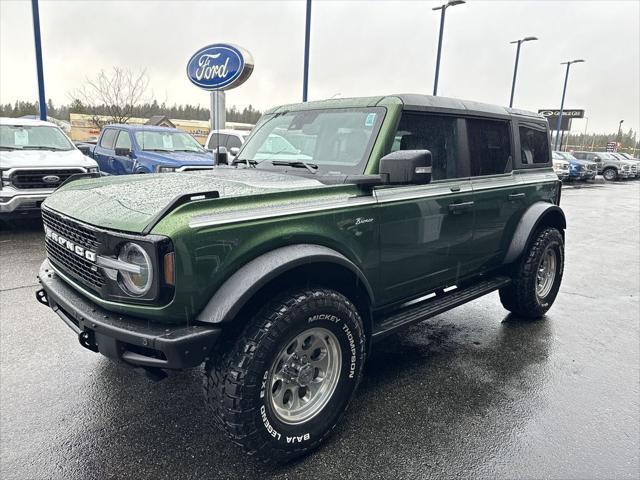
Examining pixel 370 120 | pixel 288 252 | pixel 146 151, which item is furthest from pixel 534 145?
pixel 146 151

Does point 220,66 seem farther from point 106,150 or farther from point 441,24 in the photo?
point 441,24

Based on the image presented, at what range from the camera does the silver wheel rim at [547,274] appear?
15.8 feet

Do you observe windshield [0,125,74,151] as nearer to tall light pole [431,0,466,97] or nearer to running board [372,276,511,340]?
running board [372,276,511,340]

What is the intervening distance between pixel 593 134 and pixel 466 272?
91167mm

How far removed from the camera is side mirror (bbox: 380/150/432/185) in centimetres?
269

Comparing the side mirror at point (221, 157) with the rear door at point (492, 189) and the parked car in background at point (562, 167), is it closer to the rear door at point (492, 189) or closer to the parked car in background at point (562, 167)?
the rear door at point (492, 189)

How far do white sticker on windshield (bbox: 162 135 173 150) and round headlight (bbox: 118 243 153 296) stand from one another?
28.5 ft

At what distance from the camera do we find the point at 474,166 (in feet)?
12.7

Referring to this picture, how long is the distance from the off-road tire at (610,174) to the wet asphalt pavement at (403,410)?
32.0 meters

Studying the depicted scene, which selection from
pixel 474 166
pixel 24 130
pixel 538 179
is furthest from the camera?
pixel 24 130

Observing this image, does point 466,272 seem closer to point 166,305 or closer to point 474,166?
point 474,166

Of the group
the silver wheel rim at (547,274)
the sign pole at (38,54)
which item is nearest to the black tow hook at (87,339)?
the silver wheel rim at (547,274)

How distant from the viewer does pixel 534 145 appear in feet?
15.4

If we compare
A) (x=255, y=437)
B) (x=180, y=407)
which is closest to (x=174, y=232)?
(x=255, y=437)
